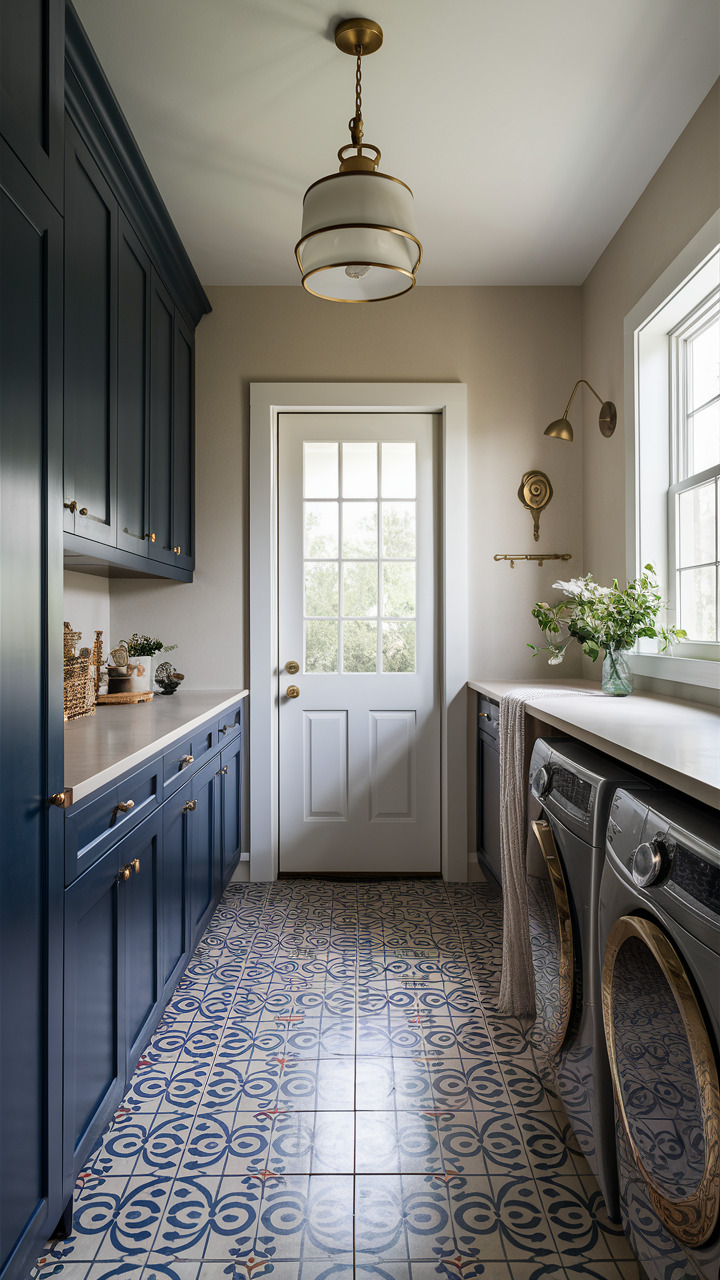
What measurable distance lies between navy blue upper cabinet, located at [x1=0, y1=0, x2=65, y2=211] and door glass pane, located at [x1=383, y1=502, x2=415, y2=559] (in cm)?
220

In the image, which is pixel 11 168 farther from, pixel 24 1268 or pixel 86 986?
pixel 24 1268

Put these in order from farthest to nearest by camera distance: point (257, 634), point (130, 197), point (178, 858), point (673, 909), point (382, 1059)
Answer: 1. point (257, 634)
2. point (130, 197)
3. point (178, 858)
4. point (382, 1059)
5. point (673, 909)

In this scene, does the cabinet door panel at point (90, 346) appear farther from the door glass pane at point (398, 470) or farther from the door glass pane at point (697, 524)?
the door glass pane at point (697, 524)

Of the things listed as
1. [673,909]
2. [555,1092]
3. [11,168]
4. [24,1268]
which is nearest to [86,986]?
[24,1268]

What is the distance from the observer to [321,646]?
11.2 ft

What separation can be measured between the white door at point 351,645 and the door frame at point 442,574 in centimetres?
9

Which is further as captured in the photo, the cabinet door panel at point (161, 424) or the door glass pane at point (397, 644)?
the door glass pane at point (397, 644)

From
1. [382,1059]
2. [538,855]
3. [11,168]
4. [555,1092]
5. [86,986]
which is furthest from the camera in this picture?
[382,1059]

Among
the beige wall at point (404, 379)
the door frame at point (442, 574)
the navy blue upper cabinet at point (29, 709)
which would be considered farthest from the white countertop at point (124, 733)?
the beige wall at point (404, 379)

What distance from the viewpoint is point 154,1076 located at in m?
1.87

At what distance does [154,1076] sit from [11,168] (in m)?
1.98

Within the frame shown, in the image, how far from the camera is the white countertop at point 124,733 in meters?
1.43

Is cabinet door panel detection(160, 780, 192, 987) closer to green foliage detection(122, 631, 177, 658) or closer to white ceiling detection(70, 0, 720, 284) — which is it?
green foliage detection(122, 631, 177, 658)

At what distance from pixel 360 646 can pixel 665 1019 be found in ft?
8.12
